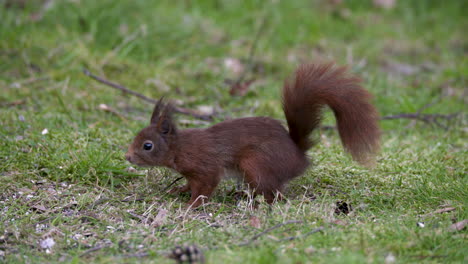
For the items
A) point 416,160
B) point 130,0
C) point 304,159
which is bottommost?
point 416,160

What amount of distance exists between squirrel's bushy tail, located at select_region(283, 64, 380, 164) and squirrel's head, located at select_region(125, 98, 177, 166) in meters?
0.68

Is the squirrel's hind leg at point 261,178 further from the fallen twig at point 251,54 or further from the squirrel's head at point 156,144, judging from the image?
the fallen twig at point 251,54

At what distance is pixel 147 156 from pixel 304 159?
867mm

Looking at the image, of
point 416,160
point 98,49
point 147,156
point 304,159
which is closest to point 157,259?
point 147,156

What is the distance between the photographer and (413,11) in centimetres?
759

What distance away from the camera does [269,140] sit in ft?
9.59

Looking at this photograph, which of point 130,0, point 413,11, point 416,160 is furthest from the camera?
point 413,11

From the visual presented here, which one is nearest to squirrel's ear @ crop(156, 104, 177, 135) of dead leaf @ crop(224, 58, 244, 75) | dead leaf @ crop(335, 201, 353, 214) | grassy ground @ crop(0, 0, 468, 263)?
grassy ground @ crop(0, 0, 468, 263)

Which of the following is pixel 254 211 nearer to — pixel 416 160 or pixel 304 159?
pixel 304 159

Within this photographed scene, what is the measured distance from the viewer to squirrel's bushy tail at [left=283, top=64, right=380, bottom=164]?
2.81m

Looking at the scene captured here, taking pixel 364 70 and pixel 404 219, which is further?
→ pixel 364 70

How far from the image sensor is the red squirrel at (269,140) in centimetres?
283

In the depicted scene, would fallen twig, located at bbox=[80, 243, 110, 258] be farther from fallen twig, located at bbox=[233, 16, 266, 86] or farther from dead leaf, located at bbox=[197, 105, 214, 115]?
fallen twig, located at bbox=[233, 16, 266, 86]

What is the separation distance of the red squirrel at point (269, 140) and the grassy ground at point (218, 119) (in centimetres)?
16
